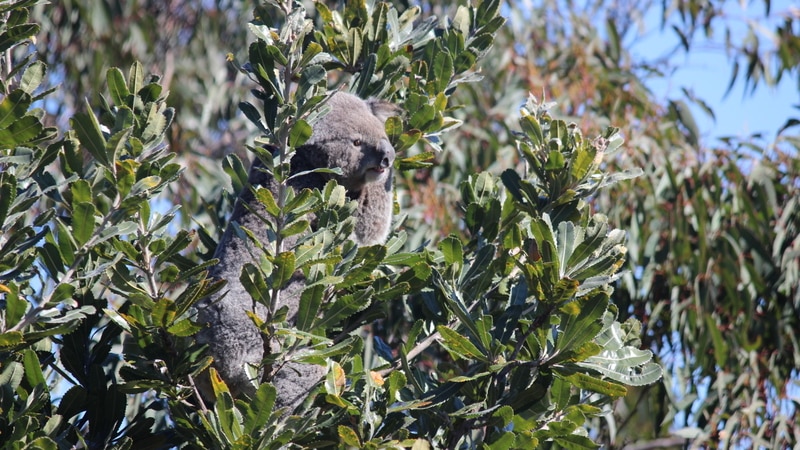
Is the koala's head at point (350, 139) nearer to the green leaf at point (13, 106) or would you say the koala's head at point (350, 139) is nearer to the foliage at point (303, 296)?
the foliage at point (303, 296)

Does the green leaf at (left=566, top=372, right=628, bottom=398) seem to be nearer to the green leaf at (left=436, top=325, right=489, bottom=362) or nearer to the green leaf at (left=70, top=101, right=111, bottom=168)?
the green leaf at (left=436, top=325, right=489, bottom=362)

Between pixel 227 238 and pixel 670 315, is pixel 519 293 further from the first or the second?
pixel 670 315

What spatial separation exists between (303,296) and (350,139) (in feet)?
3.12

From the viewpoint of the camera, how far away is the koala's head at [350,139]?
10.0 ft

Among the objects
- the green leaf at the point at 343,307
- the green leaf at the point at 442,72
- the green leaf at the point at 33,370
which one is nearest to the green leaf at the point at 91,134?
the green leaf at the point at 33,370

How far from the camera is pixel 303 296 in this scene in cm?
227

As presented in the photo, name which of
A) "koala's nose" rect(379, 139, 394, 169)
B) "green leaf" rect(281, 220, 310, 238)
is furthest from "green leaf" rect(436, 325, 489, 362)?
"koala's nose" rect(379, 139, 394, 169)

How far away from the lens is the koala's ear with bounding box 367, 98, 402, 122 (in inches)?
124

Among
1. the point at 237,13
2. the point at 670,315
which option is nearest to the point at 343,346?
the point at 670,315

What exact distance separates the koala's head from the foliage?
21.6 inches

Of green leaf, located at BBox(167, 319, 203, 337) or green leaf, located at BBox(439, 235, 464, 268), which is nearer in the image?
green leaf, located at BBox(167, 319, 203, 337)

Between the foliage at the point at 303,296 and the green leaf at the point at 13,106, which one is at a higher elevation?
the green leaf at the point at 13,106

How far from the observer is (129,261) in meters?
2.39

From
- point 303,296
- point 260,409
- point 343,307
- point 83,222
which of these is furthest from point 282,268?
point 83,222
